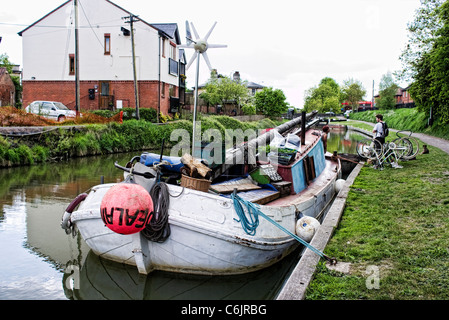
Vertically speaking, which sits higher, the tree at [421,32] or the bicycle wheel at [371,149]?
the tree at [421,32]

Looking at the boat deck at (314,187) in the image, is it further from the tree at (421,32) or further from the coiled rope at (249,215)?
the tree at (421,32)

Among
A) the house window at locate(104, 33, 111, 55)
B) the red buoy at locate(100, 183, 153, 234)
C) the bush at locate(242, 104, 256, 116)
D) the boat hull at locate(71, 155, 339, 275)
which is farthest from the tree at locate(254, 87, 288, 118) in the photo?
the red buoy at locate(100, 183, 153, 234)

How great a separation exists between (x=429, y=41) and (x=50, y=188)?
27383mm

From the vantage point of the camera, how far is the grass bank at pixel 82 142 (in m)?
16.5

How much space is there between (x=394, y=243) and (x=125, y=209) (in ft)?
12.9

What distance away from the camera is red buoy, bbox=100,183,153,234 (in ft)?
16.3

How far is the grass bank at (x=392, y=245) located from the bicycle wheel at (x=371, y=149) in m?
3.41

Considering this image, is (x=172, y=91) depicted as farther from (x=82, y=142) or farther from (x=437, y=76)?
(x=437, y=76)

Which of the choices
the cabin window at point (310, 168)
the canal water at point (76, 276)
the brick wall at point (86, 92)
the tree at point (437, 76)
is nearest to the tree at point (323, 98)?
the tree at point (437, 76)

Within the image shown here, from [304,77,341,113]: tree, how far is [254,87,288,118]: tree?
33.2 m

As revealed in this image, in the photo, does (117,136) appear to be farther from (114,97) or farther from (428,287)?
(428,287)

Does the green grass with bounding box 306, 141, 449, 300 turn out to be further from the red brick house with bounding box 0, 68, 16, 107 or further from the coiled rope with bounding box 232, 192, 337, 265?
the red brick house with bounding box 0, 68, 16, 107
